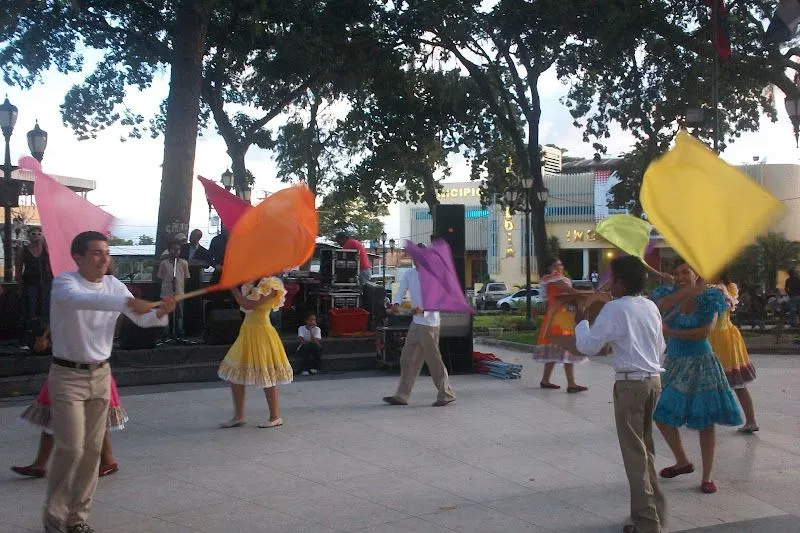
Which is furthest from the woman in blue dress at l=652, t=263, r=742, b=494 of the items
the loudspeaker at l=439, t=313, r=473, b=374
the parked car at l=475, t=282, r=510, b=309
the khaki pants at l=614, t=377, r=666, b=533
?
the parked car at l=475, t=282, r=510, b=309

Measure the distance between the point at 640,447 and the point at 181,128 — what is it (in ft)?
41.1

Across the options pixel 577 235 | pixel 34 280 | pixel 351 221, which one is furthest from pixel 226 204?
pixel 351 221

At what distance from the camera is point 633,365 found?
5.09 m

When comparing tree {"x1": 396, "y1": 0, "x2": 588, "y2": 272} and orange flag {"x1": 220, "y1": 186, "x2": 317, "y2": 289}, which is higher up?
tree {"x1": 396, "y1": 0, "x2": 588, "y2": 272}

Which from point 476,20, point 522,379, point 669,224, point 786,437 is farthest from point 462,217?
point 476,20

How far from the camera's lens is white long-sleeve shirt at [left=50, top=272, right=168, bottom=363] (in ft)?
15.5

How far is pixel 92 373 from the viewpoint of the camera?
16.2ft

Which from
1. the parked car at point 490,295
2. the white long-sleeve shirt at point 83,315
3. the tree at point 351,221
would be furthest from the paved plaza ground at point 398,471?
the parked car at point 490,295

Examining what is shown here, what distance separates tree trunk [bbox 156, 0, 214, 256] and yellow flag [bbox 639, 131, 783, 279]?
1216cm

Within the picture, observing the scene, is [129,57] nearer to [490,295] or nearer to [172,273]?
[172,273]

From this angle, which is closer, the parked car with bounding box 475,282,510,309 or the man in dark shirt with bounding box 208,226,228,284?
the man in dark shirt with bounding box 208,226,228,284

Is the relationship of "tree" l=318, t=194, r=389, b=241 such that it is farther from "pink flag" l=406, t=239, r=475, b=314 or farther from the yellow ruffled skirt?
the yellow ruffled skirt

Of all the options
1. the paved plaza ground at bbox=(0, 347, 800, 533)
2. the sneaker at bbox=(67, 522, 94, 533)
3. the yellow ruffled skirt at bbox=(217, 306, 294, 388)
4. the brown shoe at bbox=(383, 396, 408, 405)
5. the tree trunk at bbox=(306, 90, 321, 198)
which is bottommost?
the paved plaza ground at bbox=(0, 347, 800, 533)

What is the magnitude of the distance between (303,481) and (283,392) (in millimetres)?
4354
